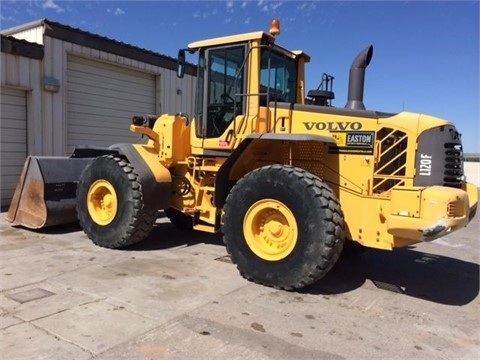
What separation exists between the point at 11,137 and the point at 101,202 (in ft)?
13.5

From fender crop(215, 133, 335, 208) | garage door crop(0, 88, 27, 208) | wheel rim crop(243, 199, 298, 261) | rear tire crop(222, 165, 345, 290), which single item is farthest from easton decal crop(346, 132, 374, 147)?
garage door crop(0, 88, 27, 208)

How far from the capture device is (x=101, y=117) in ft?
37.7

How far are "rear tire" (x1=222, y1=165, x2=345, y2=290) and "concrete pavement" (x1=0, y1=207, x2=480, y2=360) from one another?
Answer: 0.24 metres

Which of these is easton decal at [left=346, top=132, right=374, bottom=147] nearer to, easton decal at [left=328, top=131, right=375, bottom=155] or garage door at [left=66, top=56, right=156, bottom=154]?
easton decal at [left=328, top=131, right=375, bottom=155]

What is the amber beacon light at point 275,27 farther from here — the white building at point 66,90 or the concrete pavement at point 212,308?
the white building at point 66,90

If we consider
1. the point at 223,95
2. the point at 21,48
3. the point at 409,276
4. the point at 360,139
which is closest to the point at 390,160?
the point at 360,139

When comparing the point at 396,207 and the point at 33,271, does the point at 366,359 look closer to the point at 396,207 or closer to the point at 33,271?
the point at 396,207

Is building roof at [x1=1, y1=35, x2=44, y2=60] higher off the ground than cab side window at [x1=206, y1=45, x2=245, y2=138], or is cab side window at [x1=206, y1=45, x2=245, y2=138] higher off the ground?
building roof at [x1=1, y1=35, x2=44, y2=60]

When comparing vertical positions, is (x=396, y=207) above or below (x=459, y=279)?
above

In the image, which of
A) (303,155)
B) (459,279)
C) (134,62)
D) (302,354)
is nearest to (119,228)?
(303,155)

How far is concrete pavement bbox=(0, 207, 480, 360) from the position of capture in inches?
135

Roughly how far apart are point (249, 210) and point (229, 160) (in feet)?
2.81

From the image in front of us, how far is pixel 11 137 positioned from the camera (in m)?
9.62

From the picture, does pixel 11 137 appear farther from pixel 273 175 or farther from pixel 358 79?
pixel 358 79
